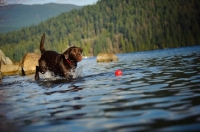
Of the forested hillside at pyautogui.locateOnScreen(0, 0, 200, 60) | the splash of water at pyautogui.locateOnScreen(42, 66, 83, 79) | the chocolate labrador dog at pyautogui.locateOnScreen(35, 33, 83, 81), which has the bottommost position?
the splash of water at pyautogui.locateOnScreen(42, 66, 83, 79)

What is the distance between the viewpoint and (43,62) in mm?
12727

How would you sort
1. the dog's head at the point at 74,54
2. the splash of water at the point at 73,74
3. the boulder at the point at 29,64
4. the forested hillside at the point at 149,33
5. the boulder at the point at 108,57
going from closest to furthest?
the dog's head at the point at 74,54 < the splash of water at the point at 73,74 < the boulder at the point at 29,64 < the boulder at the point at 108,57 < the forested hillside at the point at 149,33

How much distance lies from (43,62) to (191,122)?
1033 cm

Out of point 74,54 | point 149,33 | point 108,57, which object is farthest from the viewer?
point 149,33

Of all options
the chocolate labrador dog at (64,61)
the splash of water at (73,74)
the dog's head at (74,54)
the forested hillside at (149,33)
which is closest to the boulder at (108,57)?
the splash of water at (73,74)

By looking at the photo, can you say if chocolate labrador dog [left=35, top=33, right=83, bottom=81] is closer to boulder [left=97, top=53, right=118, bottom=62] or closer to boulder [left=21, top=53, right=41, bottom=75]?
boulder [left=21, top=53, right=41, bottom=75]

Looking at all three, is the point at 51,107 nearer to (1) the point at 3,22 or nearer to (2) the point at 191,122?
(2) the point at 191,122

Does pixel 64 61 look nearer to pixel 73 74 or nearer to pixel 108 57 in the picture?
pixel 73 74

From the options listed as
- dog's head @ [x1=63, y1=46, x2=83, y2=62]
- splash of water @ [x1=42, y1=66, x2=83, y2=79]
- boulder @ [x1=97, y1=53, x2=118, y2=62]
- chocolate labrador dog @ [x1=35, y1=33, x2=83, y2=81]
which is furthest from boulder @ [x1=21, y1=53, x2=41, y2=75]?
boulder @ [x1=97, y1=53, x2=118, y2=62]

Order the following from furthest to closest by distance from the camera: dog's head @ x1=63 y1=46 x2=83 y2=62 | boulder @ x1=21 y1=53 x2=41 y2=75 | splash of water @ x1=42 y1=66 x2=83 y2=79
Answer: boulder @ x1=21 y1=53 x2=41 y2=75 → splash of water @ x1=42 y1=66 x2=83 y2=79 → dog's head @ x1=63 y1=46 x2=83 y2=62

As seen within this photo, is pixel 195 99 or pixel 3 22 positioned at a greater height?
pixel 3 22

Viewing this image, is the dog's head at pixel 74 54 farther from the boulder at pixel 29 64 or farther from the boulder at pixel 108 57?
the boulder at pixel 108 57

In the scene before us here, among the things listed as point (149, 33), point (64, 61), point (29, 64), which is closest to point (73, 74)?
point (64, 61)

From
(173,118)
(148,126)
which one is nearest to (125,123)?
(148,126)
